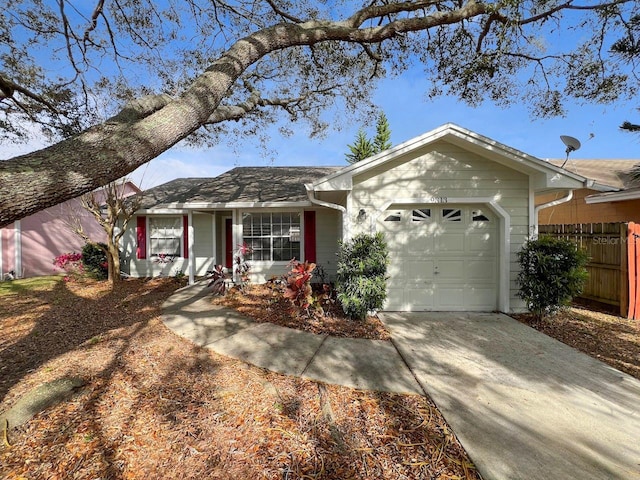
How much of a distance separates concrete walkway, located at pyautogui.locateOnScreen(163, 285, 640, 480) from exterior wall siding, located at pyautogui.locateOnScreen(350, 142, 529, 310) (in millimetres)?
2122

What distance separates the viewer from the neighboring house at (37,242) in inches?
454

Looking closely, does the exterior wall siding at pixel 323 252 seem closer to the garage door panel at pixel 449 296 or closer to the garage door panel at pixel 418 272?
the garage door panel at pixel 418 272

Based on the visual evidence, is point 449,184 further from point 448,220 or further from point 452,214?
point 448,220

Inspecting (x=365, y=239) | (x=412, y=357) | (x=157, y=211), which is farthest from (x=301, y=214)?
(x=412, y=357)

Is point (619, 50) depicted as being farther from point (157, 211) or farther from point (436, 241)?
point (157, 211)

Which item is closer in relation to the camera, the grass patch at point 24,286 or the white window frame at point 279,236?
the grass patch at point 24,286

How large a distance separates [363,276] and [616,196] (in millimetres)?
8216

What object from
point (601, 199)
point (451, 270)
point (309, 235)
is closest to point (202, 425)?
point (451, 270)

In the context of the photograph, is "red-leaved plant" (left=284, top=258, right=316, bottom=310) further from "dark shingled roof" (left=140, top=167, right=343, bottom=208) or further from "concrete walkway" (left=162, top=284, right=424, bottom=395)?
"dark shingled roof" (left=140, top=167, right=343, bottom=208)

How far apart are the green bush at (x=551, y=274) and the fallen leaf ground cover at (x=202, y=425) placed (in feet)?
13.6

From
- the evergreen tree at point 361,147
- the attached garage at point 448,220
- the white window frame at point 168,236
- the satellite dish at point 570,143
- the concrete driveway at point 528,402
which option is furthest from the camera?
the evergreen tree at point 361,147

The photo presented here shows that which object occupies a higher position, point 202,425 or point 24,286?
point 24,286

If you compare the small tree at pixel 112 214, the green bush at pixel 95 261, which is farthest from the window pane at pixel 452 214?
the green bush at pixel 95 261

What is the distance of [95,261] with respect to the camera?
1032cm
